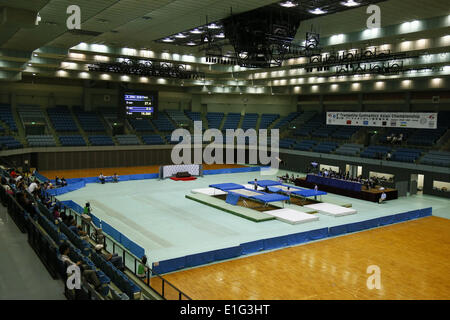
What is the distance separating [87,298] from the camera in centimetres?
730

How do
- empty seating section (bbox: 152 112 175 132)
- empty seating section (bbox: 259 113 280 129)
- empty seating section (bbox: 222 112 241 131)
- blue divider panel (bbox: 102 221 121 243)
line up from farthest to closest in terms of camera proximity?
empty seating section (bbox: 222 112 241 131) < empty seating section (bbox: 259 113 280 129) < empty seating section (bbox: 152 112 175 132) < blue divider panel (bbox: 102 221 121 243)

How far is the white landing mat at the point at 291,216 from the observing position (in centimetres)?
1914

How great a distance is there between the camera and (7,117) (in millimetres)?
33875

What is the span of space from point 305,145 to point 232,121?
11606 millimetres

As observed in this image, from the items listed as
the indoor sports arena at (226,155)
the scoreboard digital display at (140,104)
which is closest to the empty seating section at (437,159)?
the indoor sports arena at (226,155)

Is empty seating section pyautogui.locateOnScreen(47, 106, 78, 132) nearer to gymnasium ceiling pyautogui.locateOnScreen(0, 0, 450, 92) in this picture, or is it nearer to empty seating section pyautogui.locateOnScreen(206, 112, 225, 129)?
empty seating section pyautogui.locateOnScreen(206, 112, 225, 129)

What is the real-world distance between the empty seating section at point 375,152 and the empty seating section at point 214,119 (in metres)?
18.8

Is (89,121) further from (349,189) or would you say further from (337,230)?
(337,230)

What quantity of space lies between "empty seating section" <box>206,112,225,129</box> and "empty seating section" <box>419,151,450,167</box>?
23.8m

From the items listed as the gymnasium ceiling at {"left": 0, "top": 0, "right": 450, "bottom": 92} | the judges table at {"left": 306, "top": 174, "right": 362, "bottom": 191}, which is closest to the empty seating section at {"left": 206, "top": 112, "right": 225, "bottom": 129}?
the judges table at {"left": 306, "top": 174, "right": 362, "bottom": 191}

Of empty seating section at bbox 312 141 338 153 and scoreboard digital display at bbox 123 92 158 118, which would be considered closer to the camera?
scoreboard digital display at bbox 123 92 158 118

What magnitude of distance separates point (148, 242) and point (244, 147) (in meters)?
26.0

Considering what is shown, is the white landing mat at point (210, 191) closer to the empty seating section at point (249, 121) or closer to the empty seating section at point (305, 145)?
the empty seating section at point (305, 145)

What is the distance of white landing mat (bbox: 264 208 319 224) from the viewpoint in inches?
754
